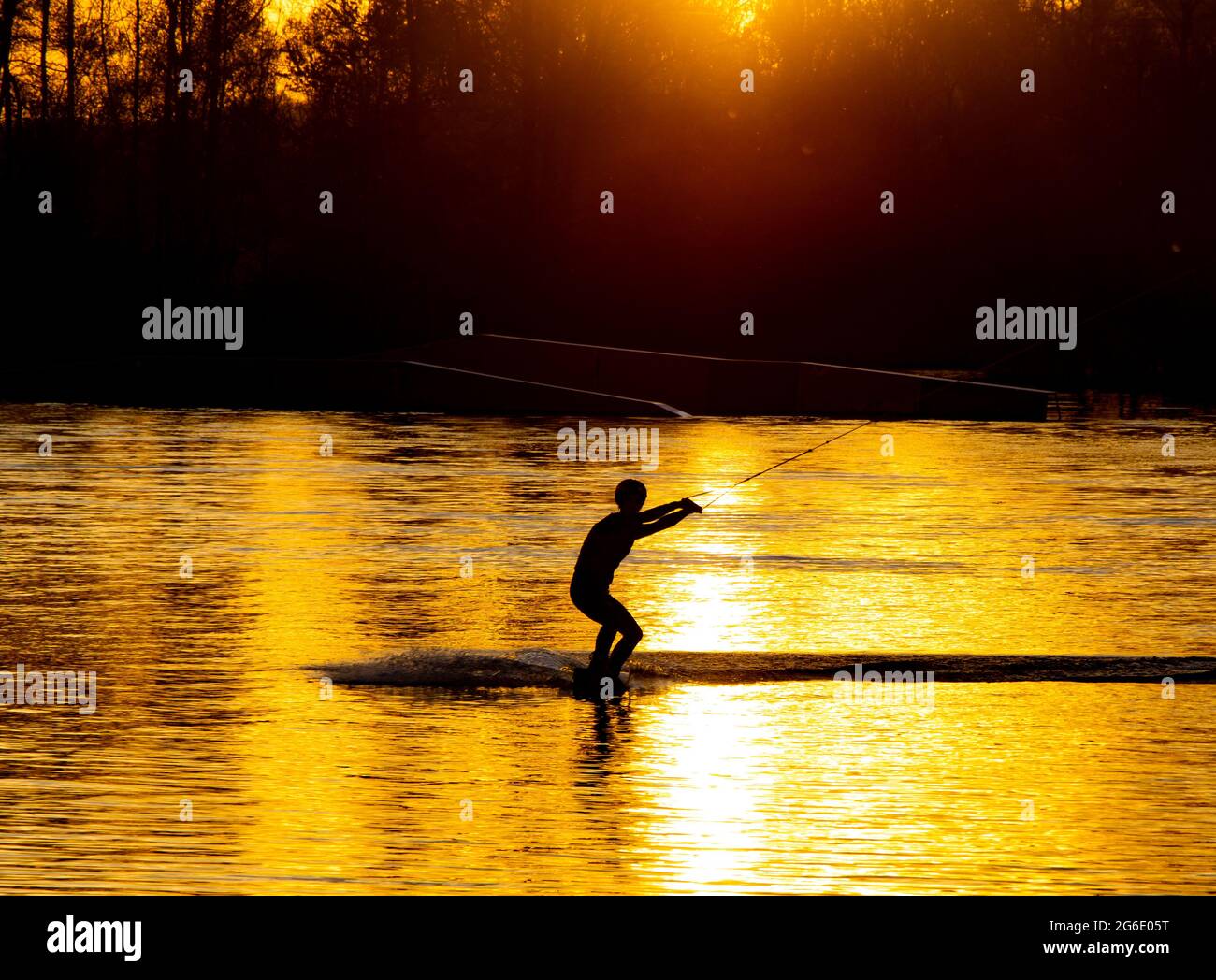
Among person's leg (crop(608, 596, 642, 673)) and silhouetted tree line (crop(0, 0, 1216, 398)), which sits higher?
silhouetted tree line (crop(0, 0, 1216, 398))

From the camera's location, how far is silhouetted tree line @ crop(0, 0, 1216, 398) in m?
57.8

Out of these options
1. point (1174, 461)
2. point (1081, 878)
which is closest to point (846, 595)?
point (1081, 878)

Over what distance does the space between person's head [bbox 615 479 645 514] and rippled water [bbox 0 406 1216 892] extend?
1.10 metres

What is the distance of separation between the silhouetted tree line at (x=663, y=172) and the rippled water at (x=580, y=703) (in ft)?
96.7

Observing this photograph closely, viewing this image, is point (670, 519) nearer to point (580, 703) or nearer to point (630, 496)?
point (630, 496)

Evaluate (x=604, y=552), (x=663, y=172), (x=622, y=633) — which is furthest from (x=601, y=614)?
(x=663, y=172)

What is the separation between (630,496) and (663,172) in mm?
49418

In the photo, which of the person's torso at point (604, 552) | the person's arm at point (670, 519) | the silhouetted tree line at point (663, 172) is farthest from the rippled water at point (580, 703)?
the silhouetted tree line at point (663, 172)

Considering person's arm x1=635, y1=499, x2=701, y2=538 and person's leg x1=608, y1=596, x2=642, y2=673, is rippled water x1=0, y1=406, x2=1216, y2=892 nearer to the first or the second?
person's leg x1=608, y1=596, x2=642, y2=673

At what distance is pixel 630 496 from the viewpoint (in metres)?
12.8

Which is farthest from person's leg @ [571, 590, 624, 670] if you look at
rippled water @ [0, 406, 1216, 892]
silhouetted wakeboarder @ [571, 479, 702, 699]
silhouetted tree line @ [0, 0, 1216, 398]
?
silhouetted tree line @ [0, 0, 1216, 398]

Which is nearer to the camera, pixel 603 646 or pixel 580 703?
pixel 580 703

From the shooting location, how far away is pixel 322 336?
186 ft
